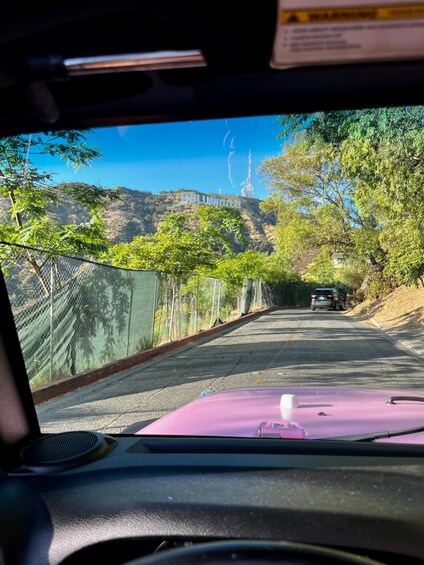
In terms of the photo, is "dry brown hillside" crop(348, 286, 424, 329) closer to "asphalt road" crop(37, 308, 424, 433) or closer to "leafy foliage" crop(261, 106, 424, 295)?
"leafy foliage" crop(261, 106, 424, 295)

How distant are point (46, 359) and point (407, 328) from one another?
14.1m

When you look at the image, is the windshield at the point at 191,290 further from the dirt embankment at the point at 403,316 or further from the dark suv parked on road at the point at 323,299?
the dark suv parked on road at the point at 323,299

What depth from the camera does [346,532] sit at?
1.81m

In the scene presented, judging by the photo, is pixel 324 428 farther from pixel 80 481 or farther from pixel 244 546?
pixel 244 546

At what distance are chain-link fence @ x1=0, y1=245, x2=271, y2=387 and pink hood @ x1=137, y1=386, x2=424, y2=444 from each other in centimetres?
487

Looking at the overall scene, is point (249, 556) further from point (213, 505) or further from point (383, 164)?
point (383, 164)

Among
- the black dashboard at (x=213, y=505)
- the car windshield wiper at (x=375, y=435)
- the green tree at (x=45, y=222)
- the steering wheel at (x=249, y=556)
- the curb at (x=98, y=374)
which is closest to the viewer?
the steering wheel at (x=249, y=556)

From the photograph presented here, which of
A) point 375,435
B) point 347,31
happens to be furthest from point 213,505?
point 347,31

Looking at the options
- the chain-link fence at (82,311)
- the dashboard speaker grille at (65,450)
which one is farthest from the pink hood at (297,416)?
the chain-link fence at (82,311)

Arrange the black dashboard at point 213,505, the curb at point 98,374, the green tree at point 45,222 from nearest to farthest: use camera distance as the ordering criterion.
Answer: the black dashboard at point 213,505
the curb at point 98,374
the green tree at point 45,222

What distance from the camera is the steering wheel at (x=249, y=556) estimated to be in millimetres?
1152

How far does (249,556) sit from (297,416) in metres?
2.04

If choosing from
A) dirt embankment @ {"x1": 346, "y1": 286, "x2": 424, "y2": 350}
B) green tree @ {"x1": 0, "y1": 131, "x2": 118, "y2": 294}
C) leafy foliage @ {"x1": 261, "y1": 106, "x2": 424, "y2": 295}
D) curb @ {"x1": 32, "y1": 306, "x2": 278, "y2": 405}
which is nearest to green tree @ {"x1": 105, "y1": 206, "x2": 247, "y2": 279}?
leafy foliage @ {"x1": 261, "y1": 106, "x2": 424, "y2": 295}

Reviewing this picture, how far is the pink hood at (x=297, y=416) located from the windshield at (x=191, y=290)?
1cm
